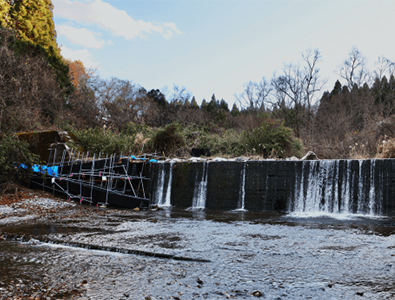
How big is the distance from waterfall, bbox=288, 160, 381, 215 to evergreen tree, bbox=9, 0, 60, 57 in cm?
1707

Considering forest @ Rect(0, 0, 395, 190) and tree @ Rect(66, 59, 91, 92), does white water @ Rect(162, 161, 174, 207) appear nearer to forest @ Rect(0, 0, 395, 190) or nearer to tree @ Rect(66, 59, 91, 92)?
forest @ Rect(0, 0, 395, 190)

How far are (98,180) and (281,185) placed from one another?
6.45 meters

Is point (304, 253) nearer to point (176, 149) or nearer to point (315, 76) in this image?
point (176, 149)

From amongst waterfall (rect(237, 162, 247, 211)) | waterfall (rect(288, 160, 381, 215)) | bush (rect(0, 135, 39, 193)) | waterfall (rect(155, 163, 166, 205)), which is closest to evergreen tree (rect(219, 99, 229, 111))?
waterfall (rect(155, 163, 166, 205))

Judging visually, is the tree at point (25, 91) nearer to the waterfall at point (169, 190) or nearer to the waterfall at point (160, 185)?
the waterfall at point (160, 185)

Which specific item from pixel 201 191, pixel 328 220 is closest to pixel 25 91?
pixel 201 191

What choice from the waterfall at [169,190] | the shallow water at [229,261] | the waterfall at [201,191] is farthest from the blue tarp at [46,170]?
the shallow water at [229,261]

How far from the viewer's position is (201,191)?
10.7 m

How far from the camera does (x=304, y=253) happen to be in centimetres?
437

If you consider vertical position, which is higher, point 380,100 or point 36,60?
point 380,100

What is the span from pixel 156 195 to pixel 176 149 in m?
4.05

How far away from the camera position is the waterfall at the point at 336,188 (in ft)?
27.6

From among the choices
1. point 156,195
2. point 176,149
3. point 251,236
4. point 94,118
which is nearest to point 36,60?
point 94,118

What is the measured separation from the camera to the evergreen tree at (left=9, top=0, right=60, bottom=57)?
18.4m
